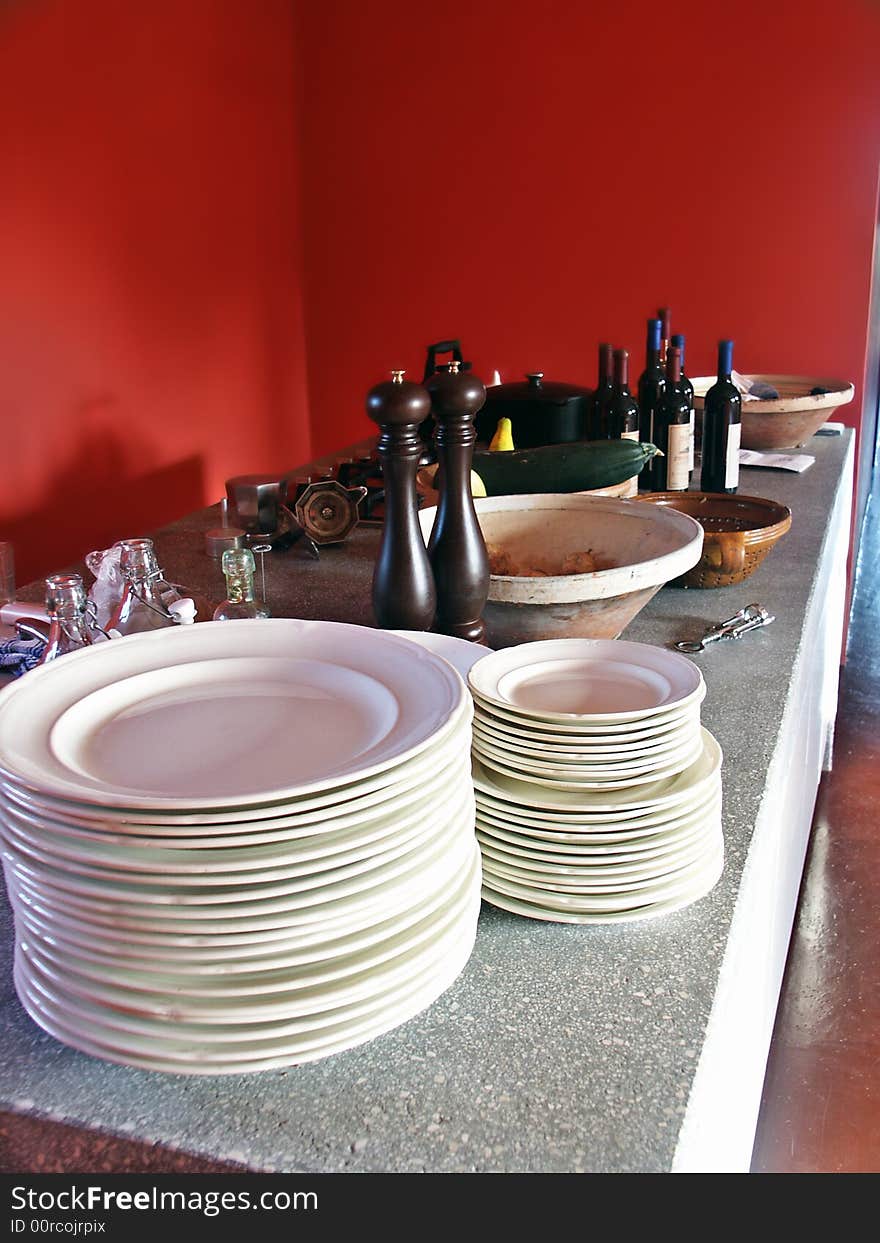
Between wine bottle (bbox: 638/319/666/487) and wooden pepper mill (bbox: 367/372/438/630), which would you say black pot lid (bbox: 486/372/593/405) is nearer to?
wine bottle (bbox: 638/319/666/487)

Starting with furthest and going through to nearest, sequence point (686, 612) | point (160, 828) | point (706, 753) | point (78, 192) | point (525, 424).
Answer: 1. point (78, 192)
2. point (525, 424)
3. point (686, 612)
4. point (706, 753)
5. point (160, 828)

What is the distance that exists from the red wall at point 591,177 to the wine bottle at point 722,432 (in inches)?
63.2

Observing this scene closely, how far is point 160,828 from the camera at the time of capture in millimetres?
593

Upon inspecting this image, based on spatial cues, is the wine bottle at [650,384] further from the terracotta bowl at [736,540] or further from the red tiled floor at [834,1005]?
the red tiled floor at [834,1005]

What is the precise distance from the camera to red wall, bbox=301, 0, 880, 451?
11.3 feet

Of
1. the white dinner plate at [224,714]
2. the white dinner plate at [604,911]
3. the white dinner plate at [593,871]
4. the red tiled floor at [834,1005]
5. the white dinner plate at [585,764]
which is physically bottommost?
the red tiled floor at [834,1005]

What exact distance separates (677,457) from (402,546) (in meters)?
1.12

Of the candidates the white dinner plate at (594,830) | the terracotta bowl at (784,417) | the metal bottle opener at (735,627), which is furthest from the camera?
the terracotta bowl at (784,417)

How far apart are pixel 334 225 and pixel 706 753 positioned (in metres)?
3.68

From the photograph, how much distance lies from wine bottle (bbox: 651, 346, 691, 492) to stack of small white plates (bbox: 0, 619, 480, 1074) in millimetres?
1430

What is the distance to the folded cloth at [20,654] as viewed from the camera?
50.7 inches

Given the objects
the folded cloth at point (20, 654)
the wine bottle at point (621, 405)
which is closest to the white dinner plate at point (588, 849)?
the folded cloth at point (20, 654)

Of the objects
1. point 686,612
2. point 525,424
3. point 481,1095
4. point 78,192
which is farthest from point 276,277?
point 481,1095

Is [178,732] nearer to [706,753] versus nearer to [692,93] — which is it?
[706,753]
